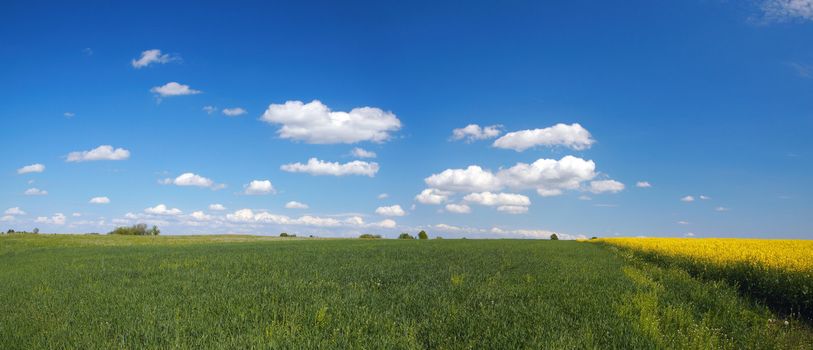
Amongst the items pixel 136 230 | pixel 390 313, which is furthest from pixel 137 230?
pixel 390 313

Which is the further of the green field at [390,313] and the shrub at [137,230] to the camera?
the shrub at [137,230]

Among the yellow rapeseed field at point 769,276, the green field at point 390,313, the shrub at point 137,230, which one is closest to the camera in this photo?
the green field at point 390,313

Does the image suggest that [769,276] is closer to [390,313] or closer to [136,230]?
[390,313]

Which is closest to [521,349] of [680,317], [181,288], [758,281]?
[680,317]

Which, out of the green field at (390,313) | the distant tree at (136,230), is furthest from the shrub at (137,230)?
the green field at (390,313)

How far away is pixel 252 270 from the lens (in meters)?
15.0

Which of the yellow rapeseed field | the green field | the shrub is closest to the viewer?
the green field

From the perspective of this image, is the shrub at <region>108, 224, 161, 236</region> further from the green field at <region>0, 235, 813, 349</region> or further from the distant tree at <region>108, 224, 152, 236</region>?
the green field at <region>0, 235, 813, 349</region>

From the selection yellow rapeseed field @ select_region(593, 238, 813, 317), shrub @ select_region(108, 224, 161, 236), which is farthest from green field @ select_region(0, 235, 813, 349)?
shrub @ select_region(108, 224, 161, 236)

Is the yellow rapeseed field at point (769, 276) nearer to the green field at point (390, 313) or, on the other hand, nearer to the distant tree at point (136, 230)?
the green field at point (390, 313)

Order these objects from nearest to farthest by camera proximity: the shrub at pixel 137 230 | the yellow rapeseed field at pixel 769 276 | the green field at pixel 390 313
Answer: the green field at pixel 390 313
the yellow rapeseed field at pixel 769 276
the shrub at pixel 137 230

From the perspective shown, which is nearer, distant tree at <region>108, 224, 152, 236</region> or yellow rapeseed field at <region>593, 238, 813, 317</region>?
yellow rapeseed field at <region>593, 238, 813, 317</region>

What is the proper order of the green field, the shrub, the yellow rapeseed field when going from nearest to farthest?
1. the green field
2. the yellow rapeseed field
3. the shrub

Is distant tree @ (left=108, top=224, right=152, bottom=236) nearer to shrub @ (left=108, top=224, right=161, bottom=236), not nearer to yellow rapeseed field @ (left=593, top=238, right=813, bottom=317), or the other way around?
shrub @ (left=108, top=224, right=161, bottom=236)
